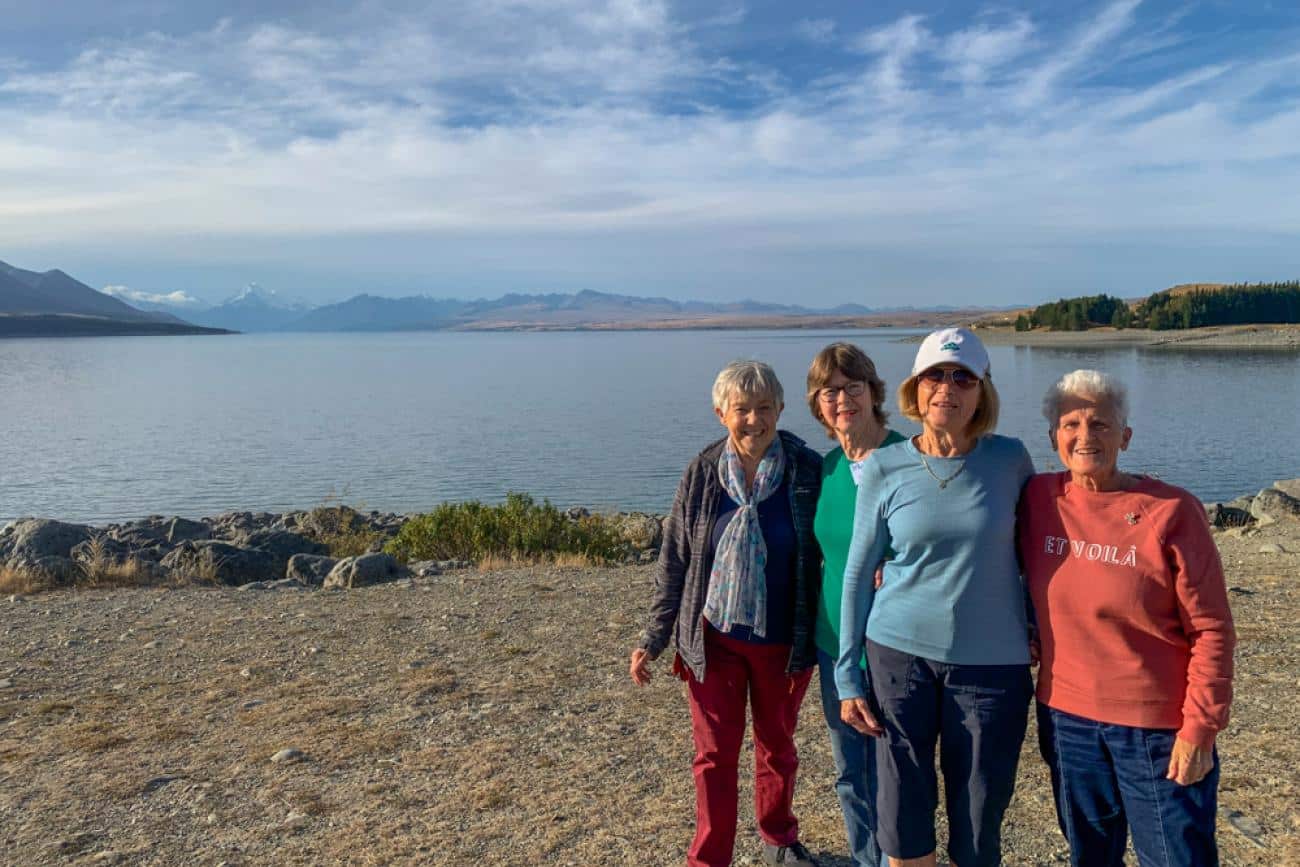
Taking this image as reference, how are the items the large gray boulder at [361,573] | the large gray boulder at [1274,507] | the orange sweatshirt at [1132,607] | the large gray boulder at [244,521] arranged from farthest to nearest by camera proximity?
the large gray boulder at [244,521], the large gray boulder at [1274,507], the large gray boulder at [361,573], the orange sweatshirt at [1132,607]

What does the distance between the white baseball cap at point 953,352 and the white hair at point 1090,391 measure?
0.21 m

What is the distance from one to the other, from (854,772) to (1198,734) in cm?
120

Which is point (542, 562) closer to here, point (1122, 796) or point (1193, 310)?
point (1122, 796)

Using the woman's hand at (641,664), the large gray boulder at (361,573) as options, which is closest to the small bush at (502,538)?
the large gray boulder at (361,573)

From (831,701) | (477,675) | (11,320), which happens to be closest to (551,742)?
(477,675)

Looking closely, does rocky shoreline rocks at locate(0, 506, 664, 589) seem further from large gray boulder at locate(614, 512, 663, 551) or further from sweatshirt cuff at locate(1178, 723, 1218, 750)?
sweatshirt cuff at locate(1178, 723, 1218, 750)

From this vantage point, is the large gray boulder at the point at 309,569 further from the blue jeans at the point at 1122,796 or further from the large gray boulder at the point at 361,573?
the blue jeans at the point at 1122,796

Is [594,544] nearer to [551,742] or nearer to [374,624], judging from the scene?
[374,624]

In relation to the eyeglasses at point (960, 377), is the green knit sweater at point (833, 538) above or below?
below

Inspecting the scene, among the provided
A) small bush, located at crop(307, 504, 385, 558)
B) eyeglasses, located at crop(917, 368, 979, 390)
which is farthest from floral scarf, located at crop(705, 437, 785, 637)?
small bush, located at crop(307, 504, 385, 558)

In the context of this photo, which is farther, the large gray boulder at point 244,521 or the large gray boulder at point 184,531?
the large gray boulder at point 244,521

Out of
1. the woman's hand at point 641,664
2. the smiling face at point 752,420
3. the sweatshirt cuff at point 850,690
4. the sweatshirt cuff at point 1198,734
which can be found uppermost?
the smiling face at point 752,420

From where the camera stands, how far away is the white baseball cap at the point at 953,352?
2740 mm

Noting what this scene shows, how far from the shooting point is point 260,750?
A: 5043 millimetres
